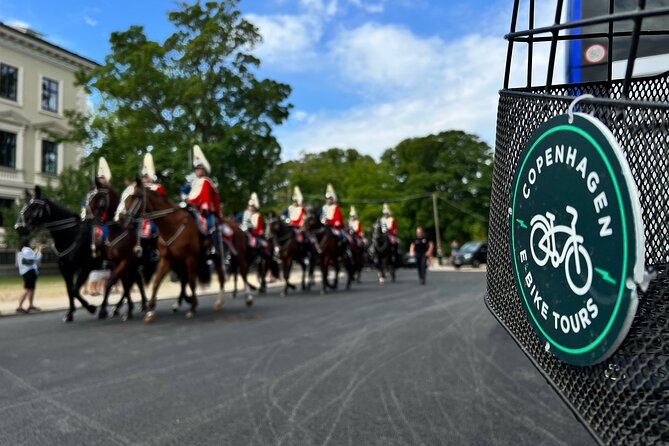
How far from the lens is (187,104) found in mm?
27641

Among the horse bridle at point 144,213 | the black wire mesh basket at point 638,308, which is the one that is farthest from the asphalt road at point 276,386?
the black wire mesh basket at point 638,308

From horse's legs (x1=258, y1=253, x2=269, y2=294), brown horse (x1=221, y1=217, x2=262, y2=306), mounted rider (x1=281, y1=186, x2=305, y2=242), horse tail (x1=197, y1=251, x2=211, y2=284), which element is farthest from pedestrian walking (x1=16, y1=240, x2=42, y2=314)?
mounted rider (x1=281, y1=186, x2=305, y2=242)

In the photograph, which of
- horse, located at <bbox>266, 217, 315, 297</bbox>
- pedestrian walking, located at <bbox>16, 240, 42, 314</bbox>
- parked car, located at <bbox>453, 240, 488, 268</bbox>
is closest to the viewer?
pedestrian walking, located at <bbox>16, 240, 42, 314</bbox>

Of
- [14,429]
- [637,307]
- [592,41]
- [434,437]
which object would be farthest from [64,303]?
[637,307]

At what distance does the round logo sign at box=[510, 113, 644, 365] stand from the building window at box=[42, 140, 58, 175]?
124ft

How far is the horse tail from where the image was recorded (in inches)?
452

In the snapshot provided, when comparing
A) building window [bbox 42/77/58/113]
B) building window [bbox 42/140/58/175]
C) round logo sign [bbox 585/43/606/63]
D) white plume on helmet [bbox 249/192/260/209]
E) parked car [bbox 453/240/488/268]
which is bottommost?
parked car [bbox 453/240/488/268]

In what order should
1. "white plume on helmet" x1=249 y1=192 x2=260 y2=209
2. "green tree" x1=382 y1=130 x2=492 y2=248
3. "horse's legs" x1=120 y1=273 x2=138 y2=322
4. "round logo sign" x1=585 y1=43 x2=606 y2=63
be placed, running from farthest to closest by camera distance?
1. "green tree" x1=382 y1=130 x2=492 y2=248
2. "white plume on helmet" x1=249 y1=192 x2=260 y2=209
3. "horse's legs" x1=120 y1=273 x2=138 y2=322
4. "round logo sign" x1=585 y1=43 x2=606 y2=63

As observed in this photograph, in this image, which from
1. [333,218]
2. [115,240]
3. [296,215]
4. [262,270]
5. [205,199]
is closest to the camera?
[115,240]

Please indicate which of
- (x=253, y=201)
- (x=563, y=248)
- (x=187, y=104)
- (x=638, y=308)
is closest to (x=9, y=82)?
(x=187, y=104)

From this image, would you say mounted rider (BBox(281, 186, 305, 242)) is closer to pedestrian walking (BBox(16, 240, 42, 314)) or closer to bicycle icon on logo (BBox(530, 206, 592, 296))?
pedestrian walking (BBox(16, 240, 42, 314))

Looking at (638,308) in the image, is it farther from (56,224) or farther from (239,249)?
(239,249)

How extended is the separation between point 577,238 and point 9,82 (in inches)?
1487

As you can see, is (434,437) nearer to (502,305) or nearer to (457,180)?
(502,305)
